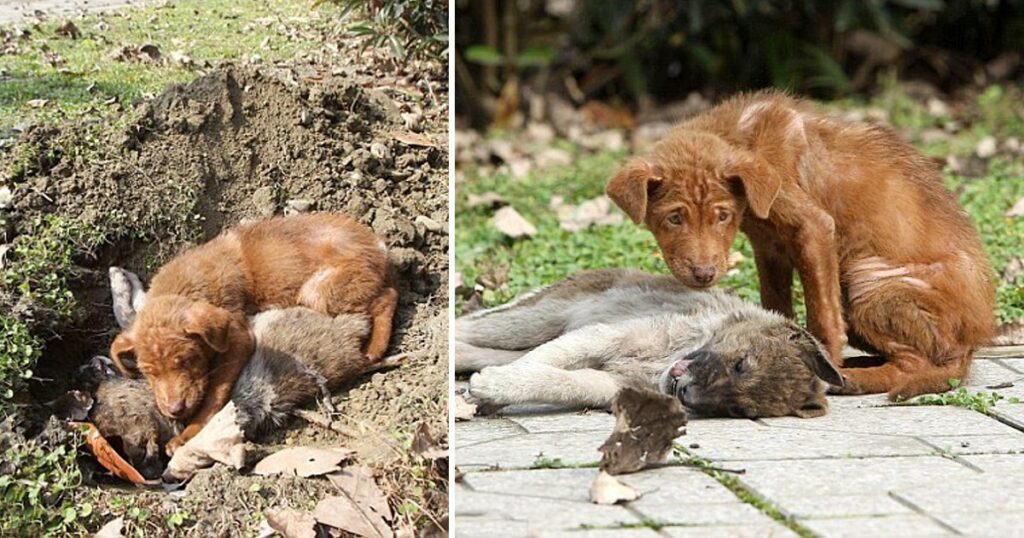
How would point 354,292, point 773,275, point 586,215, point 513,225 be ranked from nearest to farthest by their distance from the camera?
point 354,292 < point 773,275 < point 513,225 < point 586,215

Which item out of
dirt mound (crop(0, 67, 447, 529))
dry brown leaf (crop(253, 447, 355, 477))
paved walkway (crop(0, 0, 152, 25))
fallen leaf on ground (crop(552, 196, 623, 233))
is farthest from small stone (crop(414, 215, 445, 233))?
fallen leaf on ground (crop(552, 196, 623, 233))

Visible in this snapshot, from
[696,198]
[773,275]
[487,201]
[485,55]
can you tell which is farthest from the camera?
[485,55]

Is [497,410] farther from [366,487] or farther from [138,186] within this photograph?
[138,186]

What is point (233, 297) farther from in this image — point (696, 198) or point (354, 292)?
point (696, 198)

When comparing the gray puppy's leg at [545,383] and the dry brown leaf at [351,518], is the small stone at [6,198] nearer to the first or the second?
the dry brown leaf at [351,518]

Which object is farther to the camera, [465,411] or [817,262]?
[817,262]

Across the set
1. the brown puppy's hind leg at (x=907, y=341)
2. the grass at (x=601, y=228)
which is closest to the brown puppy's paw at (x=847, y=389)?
the brown puppy's hind leg at (x=907, y=341)

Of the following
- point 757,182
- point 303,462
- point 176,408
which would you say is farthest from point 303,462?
point 757,182
